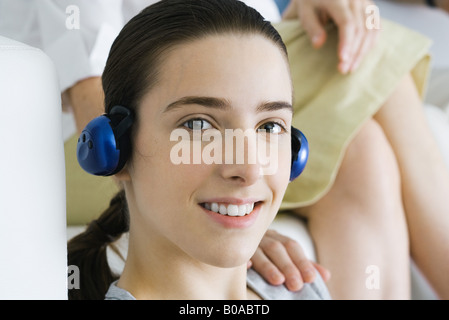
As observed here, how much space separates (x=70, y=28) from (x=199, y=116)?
24cm

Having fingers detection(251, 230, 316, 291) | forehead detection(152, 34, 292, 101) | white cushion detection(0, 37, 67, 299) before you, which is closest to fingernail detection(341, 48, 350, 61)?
fingers detection(251, 230, 316, 291)

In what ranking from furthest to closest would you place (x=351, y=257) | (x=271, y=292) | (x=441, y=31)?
(x=441, y=31) → (x=351, y=257) → (x=271, y=292)

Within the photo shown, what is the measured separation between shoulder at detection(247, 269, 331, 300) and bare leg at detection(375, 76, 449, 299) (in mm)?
215

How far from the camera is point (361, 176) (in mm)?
858

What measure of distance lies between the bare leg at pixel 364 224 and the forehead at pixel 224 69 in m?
0.36

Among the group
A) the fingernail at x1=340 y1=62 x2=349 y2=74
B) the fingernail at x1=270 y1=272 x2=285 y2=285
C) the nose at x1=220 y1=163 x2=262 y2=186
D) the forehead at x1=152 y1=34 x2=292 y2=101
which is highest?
the fingernail at x1=340 y1=62 x2=349 y2=74

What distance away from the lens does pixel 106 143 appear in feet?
1.60

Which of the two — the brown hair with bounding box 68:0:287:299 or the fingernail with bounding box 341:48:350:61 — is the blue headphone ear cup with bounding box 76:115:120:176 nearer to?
the brown hair with bounding box 68:0:287:299

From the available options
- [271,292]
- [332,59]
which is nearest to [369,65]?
[332,59]

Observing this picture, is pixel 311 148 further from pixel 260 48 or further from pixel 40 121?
pixel 40 121

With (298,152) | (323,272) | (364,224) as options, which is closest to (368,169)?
(364,224)

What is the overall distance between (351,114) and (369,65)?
0.33 feet

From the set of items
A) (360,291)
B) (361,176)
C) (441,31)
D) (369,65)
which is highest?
(441,31)

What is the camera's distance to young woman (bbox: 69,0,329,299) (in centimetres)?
49
